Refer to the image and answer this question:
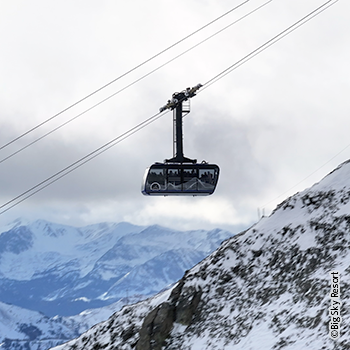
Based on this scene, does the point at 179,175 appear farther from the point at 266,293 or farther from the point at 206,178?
the point at 266,293

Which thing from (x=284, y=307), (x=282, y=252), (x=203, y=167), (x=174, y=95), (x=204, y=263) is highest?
(x=174, y=95)

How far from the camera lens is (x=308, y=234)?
3562 cm

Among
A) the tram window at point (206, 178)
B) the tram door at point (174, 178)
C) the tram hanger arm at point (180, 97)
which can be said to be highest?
the tram hanger arm at point (180, 97)

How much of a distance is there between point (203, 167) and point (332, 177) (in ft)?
26.6

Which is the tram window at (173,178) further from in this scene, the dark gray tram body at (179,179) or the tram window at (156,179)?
the tram window at (156,179)

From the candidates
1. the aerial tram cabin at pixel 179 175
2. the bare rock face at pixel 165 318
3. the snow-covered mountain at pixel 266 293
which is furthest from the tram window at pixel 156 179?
the bare rock face at pixel 165 318

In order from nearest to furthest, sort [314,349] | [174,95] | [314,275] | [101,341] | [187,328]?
[314,349] → [314,275] → [187,328] → [101,341] → [174,95]

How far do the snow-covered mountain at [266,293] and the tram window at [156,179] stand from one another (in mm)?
5568

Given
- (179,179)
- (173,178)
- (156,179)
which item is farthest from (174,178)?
(156,179)

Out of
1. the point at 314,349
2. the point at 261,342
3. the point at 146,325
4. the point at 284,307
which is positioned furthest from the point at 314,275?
the point at 146,325

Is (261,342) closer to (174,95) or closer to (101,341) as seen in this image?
(101,341)

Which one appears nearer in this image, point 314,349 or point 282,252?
point 314,349

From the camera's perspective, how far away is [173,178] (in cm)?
4184

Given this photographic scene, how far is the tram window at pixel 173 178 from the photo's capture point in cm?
4172
